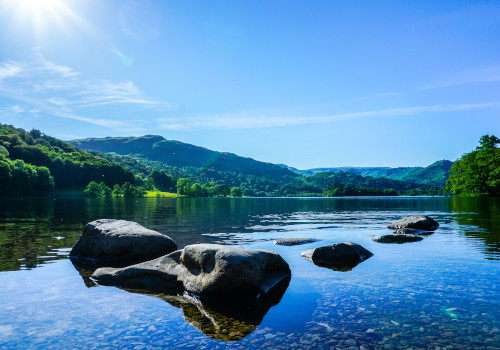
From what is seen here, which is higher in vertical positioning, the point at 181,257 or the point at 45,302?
the point at 181,257

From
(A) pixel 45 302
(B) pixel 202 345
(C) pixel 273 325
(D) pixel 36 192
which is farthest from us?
(D) pixel 36 192

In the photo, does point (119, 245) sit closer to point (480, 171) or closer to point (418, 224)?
point (418, 224)

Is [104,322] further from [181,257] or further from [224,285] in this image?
[181,257]

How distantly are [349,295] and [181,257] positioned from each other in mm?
6429

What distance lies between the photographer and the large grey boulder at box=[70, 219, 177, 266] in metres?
17.2

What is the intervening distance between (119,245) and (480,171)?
13248 cm

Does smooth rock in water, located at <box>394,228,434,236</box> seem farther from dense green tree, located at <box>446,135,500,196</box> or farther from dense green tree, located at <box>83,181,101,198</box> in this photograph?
dense green tree, located at <box>83,181,101,198</box>

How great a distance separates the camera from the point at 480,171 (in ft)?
385

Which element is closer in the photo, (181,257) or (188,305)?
(188,305)

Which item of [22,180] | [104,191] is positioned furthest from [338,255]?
[104,191]

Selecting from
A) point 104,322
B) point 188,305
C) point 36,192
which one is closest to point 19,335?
point 104,322

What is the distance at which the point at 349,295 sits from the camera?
11.1m

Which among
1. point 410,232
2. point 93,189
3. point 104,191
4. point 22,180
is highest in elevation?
point 22,180

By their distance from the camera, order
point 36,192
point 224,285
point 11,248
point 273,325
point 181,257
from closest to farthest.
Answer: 1. point 273,325
2. point 224,285
3. point 181,257
4. point 11,248
5. point 36,192
